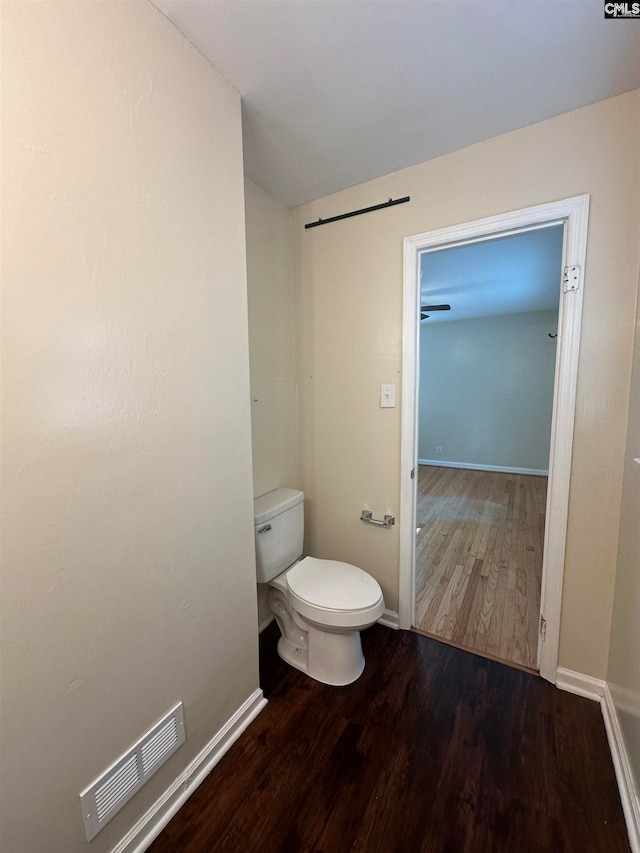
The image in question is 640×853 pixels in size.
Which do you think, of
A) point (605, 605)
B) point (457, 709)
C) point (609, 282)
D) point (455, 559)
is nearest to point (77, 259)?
point (609, 282)

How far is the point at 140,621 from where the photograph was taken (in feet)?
3.17

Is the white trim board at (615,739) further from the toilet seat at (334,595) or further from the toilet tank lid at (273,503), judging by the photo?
the toilet tank lid at (273,503)

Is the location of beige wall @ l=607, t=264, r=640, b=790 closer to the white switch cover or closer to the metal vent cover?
the white switch cover

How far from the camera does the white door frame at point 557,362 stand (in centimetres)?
132

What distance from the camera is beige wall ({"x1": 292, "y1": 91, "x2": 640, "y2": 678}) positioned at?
1265 mm

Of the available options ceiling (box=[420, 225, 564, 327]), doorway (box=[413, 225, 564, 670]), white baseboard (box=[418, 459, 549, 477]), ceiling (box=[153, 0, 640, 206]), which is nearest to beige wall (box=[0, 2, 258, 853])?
ceiling (box=[153, 0, 640, 206])

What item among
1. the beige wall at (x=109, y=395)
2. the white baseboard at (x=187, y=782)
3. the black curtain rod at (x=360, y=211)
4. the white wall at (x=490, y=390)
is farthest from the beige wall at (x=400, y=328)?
the white wall at (x=490, y=390)

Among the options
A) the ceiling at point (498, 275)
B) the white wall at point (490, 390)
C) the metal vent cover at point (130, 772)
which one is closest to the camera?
the metal vent cover at point (130, 772)

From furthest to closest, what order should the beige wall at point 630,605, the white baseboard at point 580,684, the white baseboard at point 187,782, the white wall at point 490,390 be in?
the white wall at point 490,390 → the white baseboard at point 580,684 → the beige wall at point 630,605 → the white baseboard at point 187,782

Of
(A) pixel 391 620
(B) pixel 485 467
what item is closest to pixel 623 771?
(A) pixel 391 620

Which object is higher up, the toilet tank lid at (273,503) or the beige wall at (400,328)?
the beige wall at (400,328)

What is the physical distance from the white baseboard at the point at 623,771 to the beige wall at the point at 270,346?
1511 millimetres

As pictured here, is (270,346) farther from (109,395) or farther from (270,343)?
(109,395)

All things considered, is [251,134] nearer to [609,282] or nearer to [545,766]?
[609,282]
